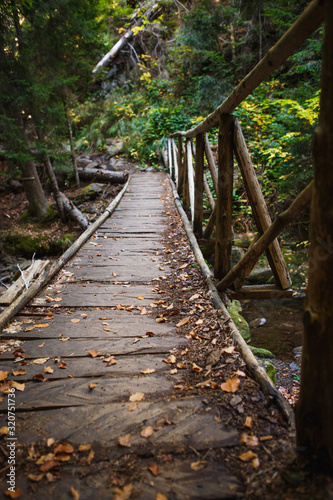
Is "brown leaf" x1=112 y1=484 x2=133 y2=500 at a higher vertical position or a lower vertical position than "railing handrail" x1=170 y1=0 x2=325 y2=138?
lower

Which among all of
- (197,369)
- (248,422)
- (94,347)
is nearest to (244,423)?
(248,422)

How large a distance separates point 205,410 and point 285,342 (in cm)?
367

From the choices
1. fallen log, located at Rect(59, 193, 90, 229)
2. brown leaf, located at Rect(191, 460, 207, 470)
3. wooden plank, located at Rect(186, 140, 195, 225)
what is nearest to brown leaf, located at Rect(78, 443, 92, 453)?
brown leaf, located at Rect(191, 460, 207, 470)

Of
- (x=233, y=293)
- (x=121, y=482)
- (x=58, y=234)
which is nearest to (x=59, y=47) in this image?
(x=58, y=234)

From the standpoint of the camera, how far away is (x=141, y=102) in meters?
14.4

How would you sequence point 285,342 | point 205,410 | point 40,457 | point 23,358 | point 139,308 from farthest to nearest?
point 285,342, point 139,308, point 23,358, point 205,410, point 40,457

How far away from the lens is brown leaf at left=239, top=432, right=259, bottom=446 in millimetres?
1344

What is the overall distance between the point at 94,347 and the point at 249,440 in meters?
1.28

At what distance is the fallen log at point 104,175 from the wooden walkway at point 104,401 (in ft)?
27.5

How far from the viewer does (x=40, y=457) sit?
4.39 ft

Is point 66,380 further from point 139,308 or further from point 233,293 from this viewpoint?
point 233,293

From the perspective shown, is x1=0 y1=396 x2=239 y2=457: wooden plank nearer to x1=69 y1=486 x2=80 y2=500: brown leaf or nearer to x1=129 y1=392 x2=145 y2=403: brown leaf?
x1=129 y1=392 x2=145 y2=403: brown leaf

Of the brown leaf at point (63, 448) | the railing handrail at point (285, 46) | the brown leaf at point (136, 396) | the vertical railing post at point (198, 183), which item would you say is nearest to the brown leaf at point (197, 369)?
the brown leaf at point (136, 396)

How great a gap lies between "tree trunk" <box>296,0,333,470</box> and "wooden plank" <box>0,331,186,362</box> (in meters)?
1.11
